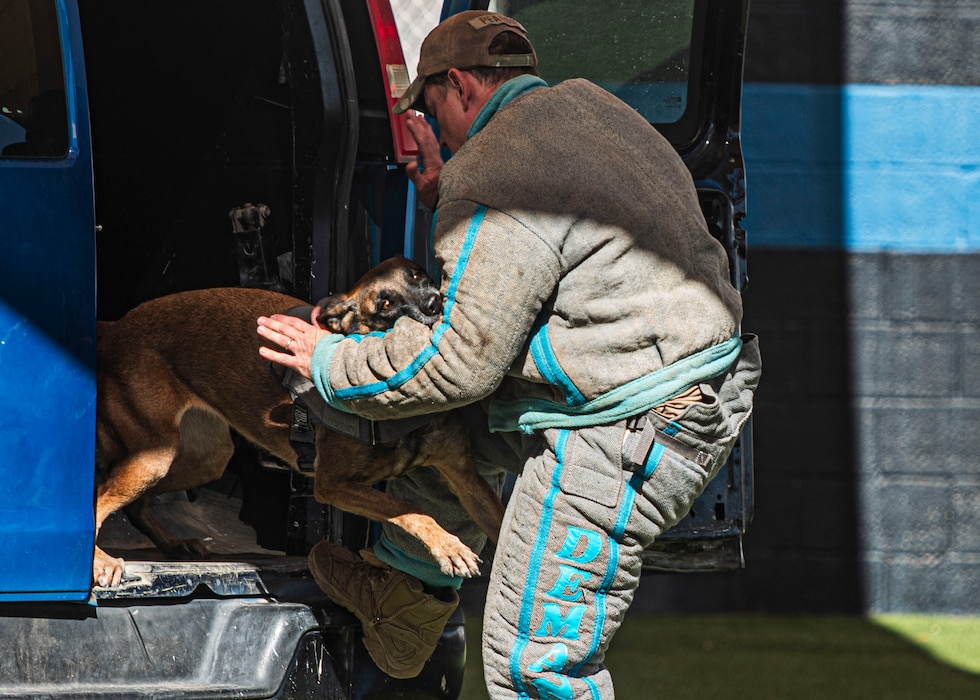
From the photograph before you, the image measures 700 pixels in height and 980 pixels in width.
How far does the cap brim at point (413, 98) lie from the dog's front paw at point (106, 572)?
128 centimetres

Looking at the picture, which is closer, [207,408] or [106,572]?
[106,572]

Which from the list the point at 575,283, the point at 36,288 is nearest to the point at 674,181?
the point at 575,283

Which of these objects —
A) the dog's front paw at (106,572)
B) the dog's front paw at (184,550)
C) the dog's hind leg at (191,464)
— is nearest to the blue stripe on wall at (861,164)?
the dog's hind leg at (191,464)

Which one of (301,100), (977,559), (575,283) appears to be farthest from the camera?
(977,559)

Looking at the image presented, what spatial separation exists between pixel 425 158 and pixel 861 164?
8.82 feet

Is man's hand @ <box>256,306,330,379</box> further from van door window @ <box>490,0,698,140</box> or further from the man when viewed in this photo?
van door window @ <box>490,0,698,140</box>

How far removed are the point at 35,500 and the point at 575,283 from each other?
127 centimetres

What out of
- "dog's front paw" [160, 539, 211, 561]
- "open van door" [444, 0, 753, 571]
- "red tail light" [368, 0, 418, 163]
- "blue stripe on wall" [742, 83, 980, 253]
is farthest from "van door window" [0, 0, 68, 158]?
"blue stripe on wall" [742, 83, 980, 253]

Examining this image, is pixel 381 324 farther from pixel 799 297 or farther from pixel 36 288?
pixel 799 297

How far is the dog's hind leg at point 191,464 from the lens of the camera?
358 cm

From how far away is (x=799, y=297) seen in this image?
5031 millimetres

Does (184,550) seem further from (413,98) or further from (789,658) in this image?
(789,658)

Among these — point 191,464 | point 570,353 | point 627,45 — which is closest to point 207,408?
point 191,464

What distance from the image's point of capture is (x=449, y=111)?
2.69 m
